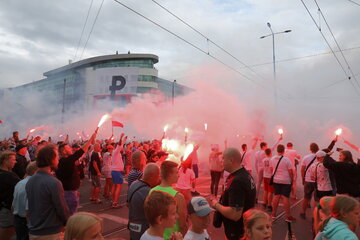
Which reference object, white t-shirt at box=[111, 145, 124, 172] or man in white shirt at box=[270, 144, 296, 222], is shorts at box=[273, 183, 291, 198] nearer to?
man in white shirt at box=[270, 144, 296, 222]

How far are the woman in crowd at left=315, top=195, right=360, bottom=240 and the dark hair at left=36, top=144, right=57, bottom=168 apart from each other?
3.11 m

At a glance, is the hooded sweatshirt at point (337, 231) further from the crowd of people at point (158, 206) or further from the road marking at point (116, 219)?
the road marking at point (116, 219)

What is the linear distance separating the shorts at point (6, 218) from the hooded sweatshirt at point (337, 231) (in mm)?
4082

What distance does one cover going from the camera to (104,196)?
882cm

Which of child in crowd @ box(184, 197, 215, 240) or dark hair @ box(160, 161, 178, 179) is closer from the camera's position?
child in crowd @ box(184, 197, 215, 240)

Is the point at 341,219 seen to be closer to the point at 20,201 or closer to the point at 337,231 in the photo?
the point at 337,231

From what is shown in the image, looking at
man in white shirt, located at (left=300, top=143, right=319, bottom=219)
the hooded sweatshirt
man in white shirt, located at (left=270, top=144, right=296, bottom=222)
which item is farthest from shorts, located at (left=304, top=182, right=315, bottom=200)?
the hooded sweatshirt

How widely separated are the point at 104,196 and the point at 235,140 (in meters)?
12.4

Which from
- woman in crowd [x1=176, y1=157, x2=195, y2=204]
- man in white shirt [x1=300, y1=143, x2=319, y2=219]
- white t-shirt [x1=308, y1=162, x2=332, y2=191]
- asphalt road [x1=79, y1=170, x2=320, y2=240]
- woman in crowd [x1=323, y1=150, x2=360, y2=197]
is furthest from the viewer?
man in white shirt [x1=300, y1=143, x2=319, y2=219]

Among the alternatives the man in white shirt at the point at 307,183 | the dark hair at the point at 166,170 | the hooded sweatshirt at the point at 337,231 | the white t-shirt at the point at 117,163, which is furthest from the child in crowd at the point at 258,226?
the white t-shirt at the point at 117,163

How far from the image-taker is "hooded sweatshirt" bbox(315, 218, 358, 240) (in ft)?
7.52

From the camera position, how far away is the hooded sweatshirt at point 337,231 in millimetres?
2291

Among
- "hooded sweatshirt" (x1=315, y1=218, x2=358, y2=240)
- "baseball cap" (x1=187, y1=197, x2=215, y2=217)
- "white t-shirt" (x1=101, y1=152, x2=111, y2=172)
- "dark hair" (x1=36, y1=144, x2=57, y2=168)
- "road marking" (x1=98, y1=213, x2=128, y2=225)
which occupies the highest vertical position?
"dark hair" (x1=36, y1=144, x2=57, y2=168)

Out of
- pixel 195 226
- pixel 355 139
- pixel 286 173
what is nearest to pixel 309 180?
pixel 286 173
